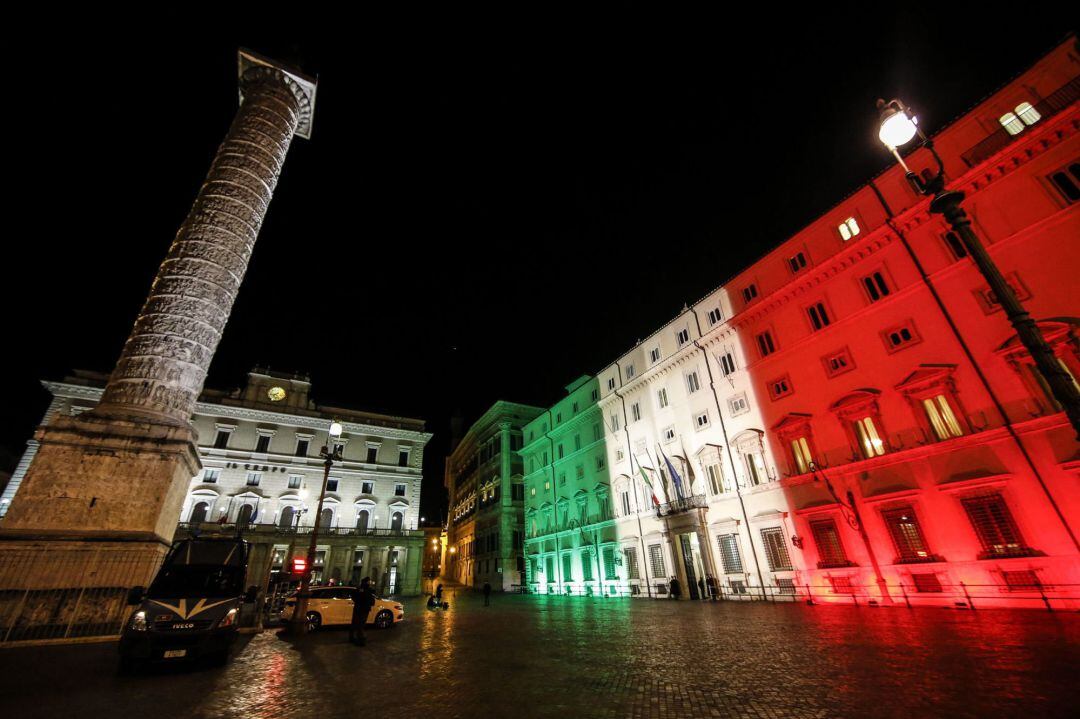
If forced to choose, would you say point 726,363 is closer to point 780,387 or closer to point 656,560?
point 780,387

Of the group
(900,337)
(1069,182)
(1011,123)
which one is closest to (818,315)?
(900,337)

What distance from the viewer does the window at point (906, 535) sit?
1537 cm

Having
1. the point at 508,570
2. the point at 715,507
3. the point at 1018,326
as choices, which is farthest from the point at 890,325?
the point at 508,570

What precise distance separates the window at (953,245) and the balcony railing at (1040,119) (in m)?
2.63

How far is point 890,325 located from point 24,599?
30.1m

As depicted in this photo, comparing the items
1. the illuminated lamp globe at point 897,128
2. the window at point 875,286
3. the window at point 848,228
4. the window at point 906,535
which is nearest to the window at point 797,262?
the window at point 848,228

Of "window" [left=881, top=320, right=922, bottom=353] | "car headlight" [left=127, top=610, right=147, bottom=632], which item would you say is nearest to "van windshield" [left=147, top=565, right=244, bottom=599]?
"car headlight" [left=127, top=610, right=147, bottom=632]

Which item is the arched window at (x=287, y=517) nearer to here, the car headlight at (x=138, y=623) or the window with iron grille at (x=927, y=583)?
the car headlight at (x=138, y=623)

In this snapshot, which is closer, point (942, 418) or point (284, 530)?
point (942, 418)

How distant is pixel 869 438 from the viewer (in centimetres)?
1730

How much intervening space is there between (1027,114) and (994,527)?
47.6 ft

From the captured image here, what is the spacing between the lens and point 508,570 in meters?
39.5

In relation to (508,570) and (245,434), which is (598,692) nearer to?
(508,570)

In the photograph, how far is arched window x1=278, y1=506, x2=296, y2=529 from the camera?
35.1m
